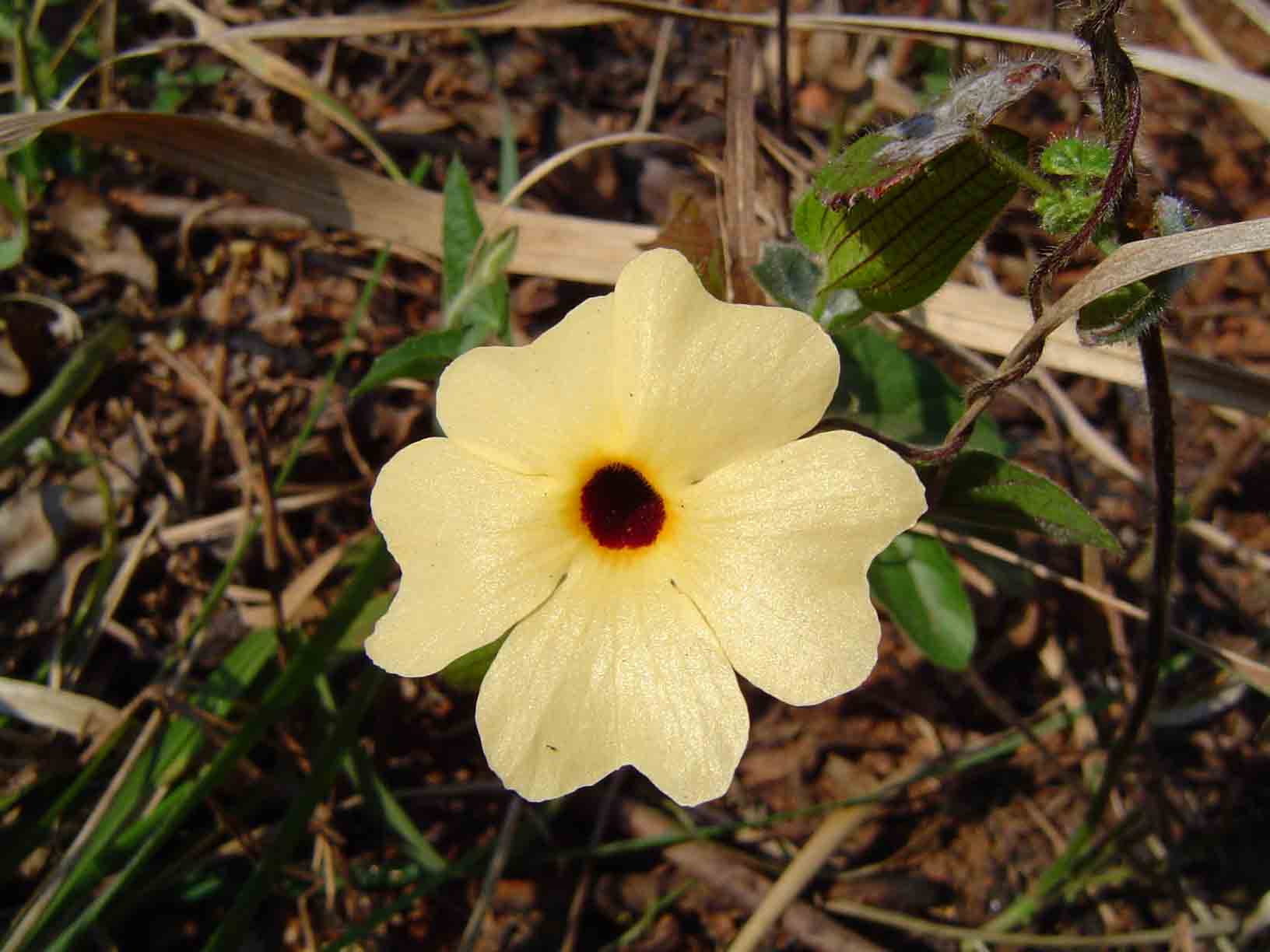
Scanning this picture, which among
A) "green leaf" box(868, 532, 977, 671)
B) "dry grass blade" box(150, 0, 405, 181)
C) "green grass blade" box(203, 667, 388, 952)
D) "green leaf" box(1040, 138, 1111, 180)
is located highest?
"green leaf" box(1040, 138, 1111, 180)

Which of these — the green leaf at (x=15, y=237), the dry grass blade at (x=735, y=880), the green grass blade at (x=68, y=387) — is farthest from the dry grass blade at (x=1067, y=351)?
the green leaf at (x=15, y=237)

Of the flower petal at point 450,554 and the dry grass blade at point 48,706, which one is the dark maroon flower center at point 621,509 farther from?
the dry grass blade at point 48,706

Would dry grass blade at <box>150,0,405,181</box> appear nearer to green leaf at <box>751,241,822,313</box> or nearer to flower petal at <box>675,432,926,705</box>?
green leaf at <box>751,241,822,313</box>

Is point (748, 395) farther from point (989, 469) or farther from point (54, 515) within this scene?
point (54, 515)

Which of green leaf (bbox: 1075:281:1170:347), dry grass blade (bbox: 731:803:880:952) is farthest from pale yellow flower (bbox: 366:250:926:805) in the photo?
dry grass blade (bbox: 731:803:880:952)

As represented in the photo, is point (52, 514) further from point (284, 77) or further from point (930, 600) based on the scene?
point (930, 600)

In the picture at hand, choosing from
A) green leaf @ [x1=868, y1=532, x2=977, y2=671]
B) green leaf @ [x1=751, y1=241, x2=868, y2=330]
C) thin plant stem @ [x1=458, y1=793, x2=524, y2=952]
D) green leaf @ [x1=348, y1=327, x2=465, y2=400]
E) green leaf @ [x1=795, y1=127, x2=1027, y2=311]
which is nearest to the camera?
green leaf @ [x1=795, y1=127, x2=1027, y2=311]

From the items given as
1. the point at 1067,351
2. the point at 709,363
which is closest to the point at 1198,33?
the point at 1067,351
